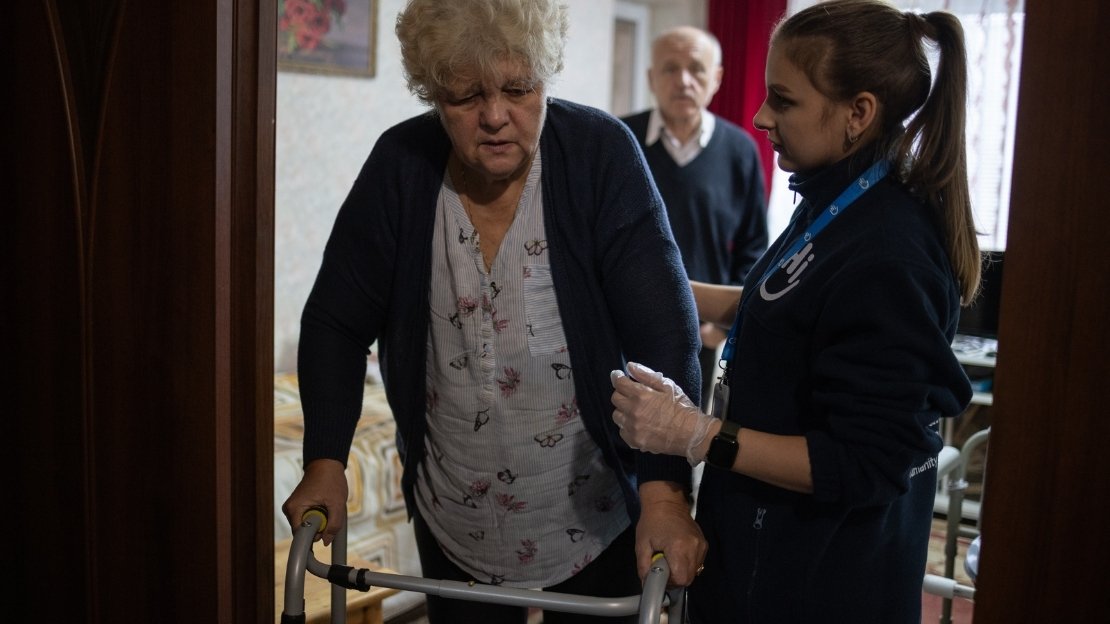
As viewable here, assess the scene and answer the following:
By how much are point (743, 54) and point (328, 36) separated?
2.08 m

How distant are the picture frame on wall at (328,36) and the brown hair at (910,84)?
279 cm

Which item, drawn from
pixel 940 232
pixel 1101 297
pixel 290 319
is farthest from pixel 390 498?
pixel 1101 297

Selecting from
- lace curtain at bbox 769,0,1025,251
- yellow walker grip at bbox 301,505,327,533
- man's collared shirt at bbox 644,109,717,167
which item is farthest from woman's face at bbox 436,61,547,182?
lace curtain at bbox 769,0,1025,251

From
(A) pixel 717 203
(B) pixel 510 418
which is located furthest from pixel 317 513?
(A) pixel 717 203

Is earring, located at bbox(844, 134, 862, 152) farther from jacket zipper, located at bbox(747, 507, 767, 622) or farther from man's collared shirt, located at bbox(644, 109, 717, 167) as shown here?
man's collared shirt, located at bbox(644, 109, 717, 167)

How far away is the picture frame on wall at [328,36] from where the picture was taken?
3570mm

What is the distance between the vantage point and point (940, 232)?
3.47 feet

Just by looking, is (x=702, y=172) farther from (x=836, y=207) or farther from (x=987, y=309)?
(x=836, y=207)

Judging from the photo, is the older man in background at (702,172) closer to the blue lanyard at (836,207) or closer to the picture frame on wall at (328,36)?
the picture frame on wall at (328,36)

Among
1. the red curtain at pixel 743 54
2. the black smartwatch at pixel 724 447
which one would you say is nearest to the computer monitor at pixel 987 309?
the black smartwatch at pixel 724 447

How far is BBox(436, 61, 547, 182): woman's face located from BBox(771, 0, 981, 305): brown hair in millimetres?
338

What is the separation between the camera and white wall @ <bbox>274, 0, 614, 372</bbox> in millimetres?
3672

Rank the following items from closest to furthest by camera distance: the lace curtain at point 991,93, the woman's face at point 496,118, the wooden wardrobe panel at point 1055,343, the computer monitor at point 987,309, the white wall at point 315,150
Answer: the wooden wardrobe panel at point 1055,343
the woman's face at point 496,118
the computer monitor at point 987,309
the white wall at point 315,150
the lace curtain at point 991,93

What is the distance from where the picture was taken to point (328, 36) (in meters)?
3.70
